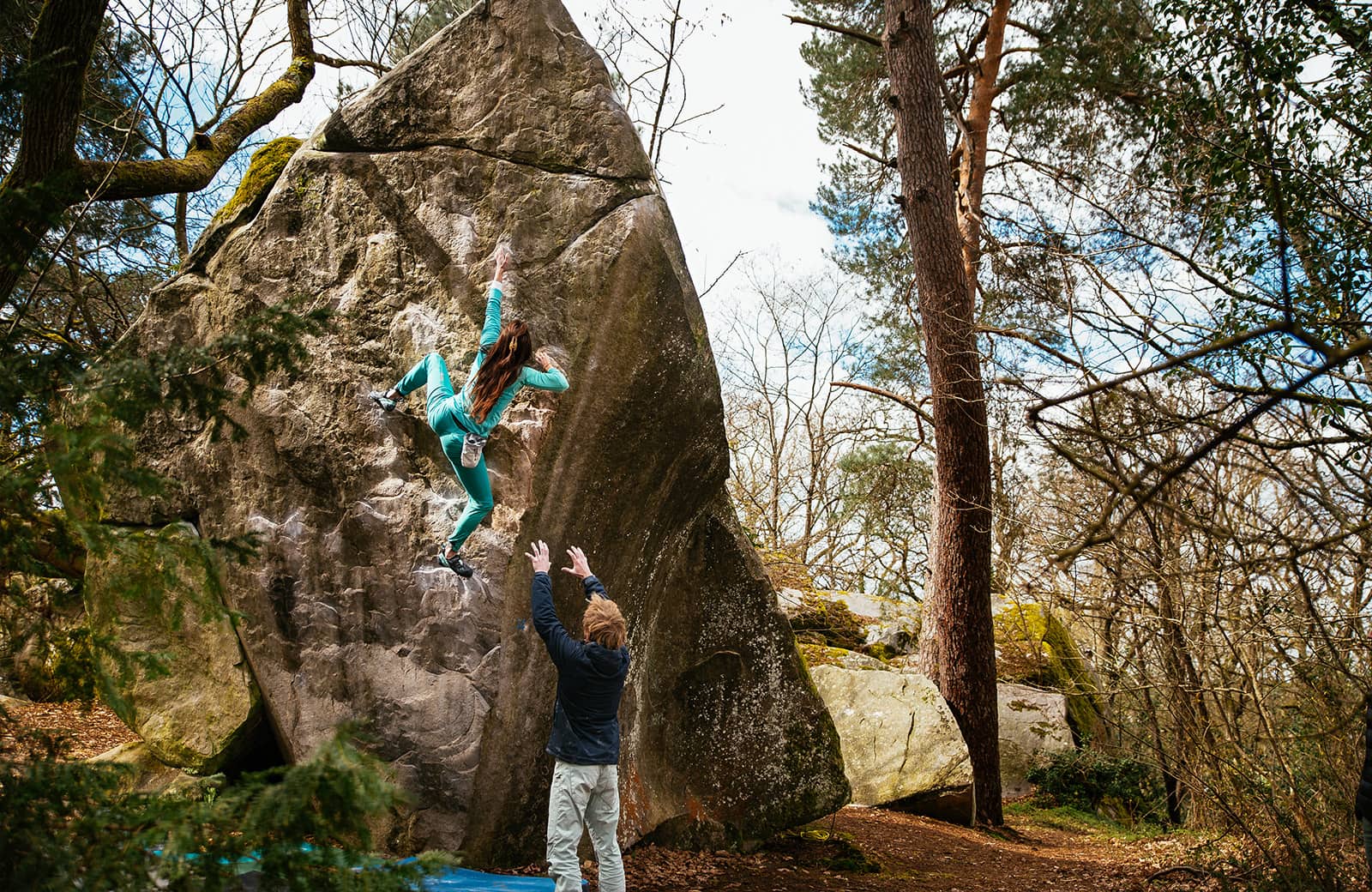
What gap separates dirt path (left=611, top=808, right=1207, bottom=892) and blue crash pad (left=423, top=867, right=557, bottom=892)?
2.97ft

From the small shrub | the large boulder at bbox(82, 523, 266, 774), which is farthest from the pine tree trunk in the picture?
the small shrub

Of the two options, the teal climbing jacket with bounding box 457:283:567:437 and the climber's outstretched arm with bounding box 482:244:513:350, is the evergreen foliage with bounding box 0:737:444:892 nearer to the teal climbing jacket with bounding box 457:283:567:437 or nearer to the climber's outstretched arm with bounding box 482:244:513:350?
the teal climbing jacket with bounding box 457:283:567:437

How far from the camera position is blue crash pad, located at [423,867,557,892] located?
4.64 metres

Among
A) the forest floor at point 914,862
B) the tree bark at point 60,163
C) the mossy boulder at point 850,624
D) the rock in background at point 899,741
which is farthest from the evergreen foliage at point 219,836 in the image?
the mossy boulder at point 850,624

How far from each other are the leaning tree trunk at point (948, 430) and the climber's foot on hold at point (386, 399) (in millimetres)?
5636

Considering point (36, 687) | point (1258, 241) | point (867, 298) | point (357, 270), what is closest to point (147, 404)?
point (357, 270)

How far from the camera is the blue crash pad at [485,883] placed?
4637 mm

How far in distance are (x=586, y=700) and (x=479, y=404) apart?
1.79 meters

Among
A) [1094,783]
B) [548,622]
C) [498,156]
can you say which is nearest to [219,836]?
[548,622]

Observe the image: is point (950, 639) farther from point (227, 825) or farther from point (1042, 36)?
point (227, 825)

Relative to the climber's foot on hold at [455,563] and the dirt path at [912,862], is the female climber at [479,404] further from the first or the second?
the dirt path at [912,862]

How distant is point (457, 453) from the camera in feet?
17.3

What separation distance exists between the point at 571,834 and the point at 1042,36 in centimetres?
1064

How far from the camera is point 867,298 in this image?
1537 cm
